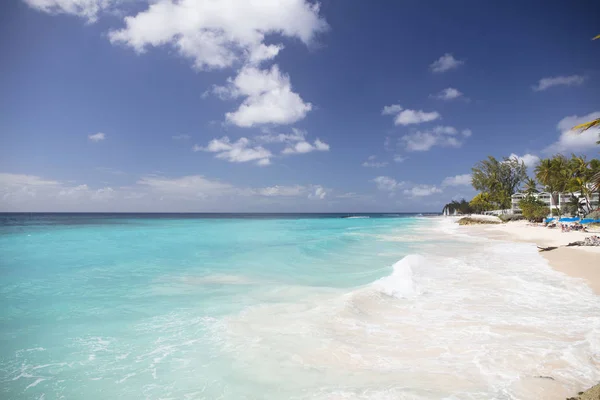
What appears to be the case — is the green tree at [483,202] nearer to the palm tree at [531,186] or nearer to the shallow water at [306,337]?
the palm tree at [531,186]

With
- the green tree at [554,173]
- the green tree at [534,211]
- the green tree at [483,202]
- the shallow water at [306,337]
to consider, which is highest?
the green tree at [554,173]

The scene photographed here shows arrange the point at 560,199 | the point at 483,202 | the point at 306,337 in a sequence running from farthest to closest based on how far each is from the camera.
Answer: the point at 483,202
the point at 560,199
the point at 306,337

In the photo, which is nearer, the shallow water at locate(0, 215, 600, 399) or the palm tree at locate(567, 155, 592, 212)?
the shallow water at locate(0, 215, 600, 399)

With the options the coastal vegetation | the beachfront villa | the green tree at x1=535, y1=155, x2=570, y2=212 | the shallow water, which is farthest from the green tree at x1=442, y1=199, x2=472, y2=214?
the shallow water

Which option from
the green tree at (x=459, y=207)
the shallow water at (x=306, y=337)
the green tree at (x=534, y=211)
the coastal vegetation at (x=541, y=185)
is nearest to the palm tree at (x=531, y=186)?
the coastal vegetation at (x=541, y=185)

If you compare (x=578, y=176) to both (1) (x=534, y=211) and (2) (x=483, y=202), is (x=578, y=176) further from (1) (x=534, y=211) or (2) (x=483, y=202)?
(2) (x=483, y=202)

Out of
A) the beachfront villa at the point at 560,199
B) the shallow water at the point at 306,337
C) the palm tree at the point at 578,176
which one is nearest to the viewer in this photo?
the shallow water at the point at 306,337

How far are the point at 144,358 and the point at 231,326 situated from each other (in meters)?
1.71

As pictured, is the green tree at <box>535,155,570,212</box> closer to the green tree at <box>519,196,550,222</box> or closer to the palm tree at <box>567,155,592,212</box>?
the palm tree at <box>567,155,592,212</box>

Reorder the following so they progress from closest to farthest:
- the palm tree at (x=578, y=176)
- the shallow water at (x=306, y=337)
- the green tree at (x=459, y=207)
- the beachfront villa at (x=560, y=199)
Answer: the shallow water at (x=306, y=337) < the palm tree at (x=578, y=176) < the beachfront villa at (x=560, y=199) < the green tree at (x=459, y=207)

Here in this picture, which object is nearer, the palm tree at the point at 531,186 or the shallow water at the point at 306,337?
the shallow water at the point at 306,337

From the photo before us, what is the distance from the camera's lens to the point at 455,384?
3.96m

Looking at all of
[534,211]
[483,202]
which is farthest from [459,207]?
[534,211]

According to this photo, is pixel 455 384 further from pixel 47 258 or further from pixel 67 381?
pixel 47 258
